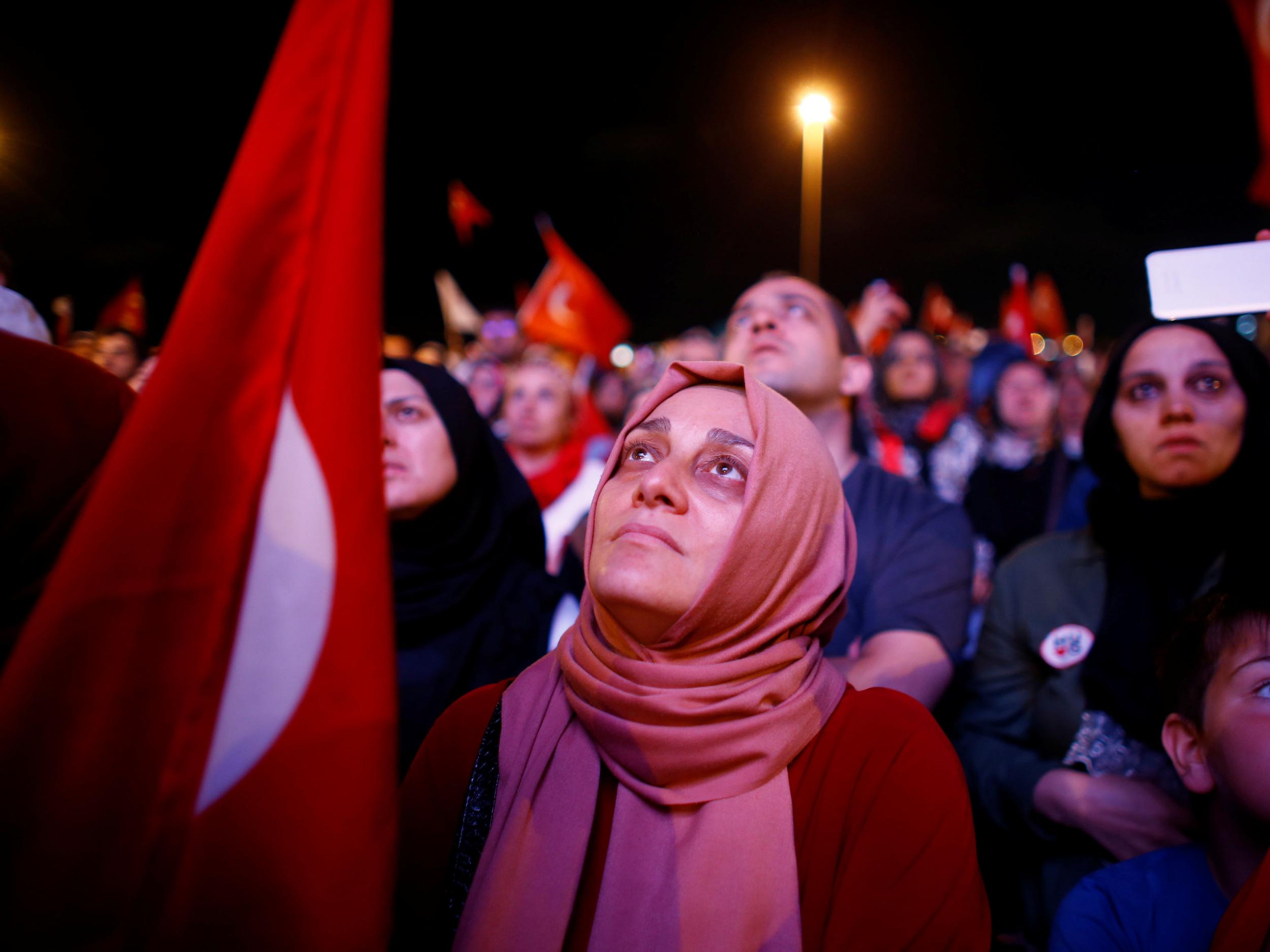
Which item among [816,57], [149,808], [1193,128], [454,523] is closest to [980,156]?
[1193,128]

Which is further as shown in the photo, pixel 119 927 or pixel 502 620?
pixel 502 620

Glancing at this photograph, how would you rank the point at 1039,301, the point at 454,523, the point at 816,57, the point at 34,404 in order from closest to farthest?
1. the point at 34,404
2. the point at 454,523
3. the point at 816,57
4. the point at 1039,301

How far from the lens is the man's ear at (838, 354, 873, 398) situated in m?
3.05

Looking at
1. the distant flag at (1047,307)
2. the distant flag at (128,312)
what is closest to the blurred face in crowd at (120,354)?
the distant flag at (128,312)

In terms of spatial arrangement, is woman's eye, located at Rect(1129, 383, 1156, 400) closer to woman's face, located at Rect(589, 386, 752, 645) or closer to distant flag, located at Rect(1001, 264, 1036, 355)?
woman's face, located at Rect(589, 386, 752, 645)

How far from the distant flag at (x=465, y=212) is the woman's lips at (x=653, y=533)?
9.90 meters

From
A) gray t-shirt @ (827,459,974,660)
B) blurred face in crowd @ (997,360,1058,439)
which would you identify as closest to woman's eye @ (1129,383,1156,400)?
gray t-shirt @ (827,459,974,660)

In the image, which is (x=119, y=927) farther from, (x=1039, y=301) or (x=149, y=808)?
(x=1039, y=301)

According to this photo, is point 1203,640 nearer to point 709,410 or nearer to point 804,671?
point 804,671

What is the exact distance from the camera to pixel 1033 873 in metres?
2.11

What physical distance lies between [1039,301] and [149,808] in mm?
12916

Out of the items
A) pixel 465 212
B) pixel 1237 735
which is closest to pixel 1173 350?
pixel 1237 735

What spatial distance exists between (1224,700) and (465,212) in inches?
420

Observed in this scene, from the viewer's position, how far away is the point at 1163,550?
2.20 metres
